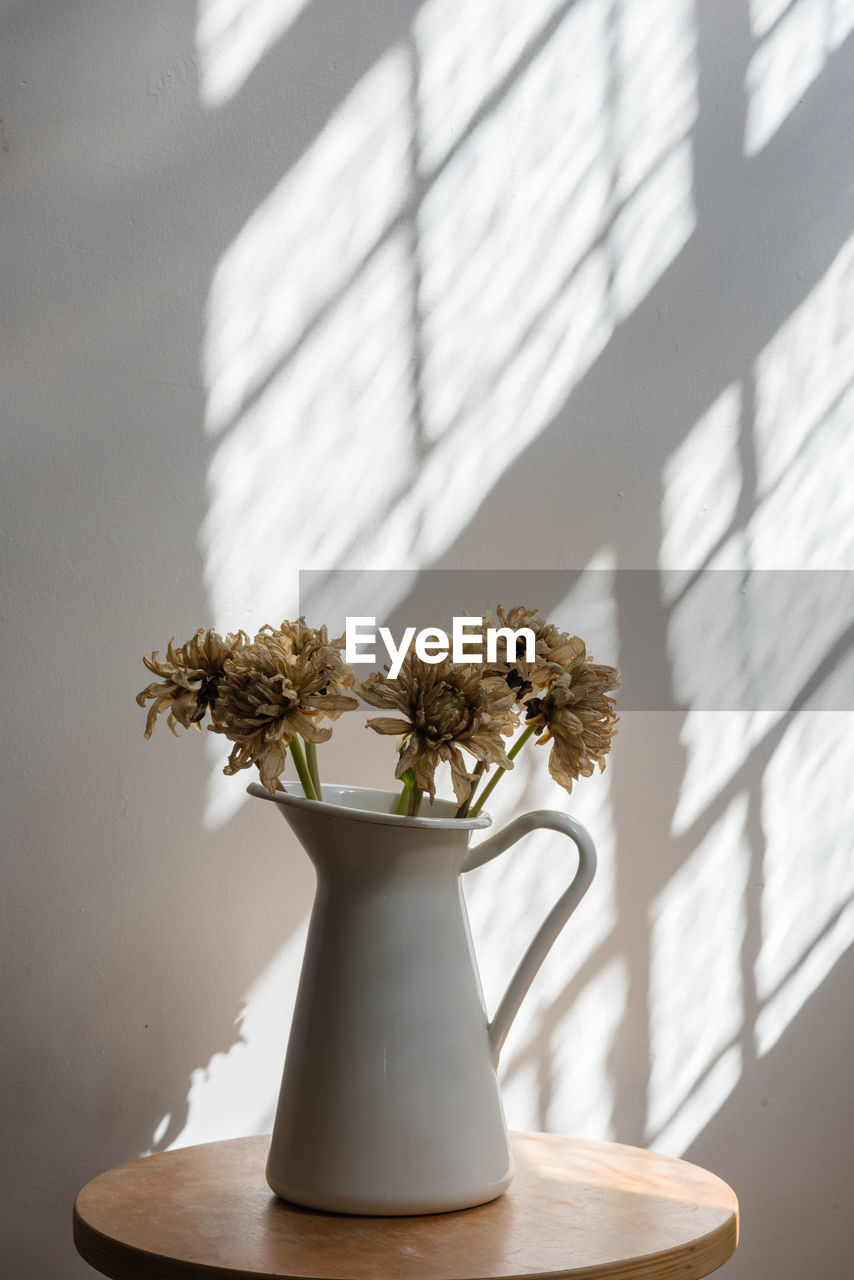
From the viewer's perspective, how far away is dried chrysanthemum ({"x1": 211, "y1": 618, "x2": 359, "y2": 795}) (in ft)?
3.25

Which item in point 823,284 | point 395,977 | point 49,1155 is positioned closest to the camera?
point 395,977

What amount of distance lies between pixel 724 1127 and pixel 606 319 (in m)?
0.96

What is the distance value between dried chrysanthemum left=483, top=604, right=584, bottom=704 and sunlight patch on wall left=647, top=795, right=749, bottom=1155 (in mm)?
498

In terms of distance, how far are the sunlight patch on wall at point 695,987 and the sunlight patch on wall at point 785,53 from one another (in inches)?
34.0

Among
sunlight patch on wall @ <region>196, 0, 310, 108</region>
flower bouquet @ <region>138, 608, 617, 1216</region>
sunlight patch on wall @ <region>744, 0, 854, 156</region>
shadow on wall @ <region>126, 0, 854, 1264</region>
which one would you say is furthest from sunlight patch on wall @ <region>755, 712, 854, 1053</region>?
sunlight patch on wall @ <region>196, 0, 310, 108</region>

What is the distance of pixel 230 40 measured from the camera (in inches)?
54.2

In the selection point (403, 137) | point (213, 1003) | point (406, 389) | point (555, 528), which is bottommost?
point (213, 1003)

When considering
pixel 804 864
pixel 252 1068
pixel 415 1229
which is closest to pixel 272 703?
pixel 415 1229

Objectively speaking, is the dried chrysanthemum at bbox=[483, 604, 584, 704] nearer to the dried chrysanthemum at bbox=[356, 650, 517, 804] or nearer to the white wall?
the dried chrysanthemum at bbox=[356, 650, 517, 804]

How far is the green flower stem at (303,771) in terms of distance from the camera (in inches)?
41.0

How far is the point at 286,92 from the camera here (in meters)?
1.39

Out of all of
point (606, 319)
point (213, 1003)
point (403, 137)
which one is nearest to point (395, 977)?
point (213, 1003)

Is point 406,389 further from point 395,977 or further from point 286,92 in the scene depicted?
point 395,977

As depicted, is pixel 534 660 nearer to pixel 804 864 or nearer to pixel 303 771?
pixel 303 771
